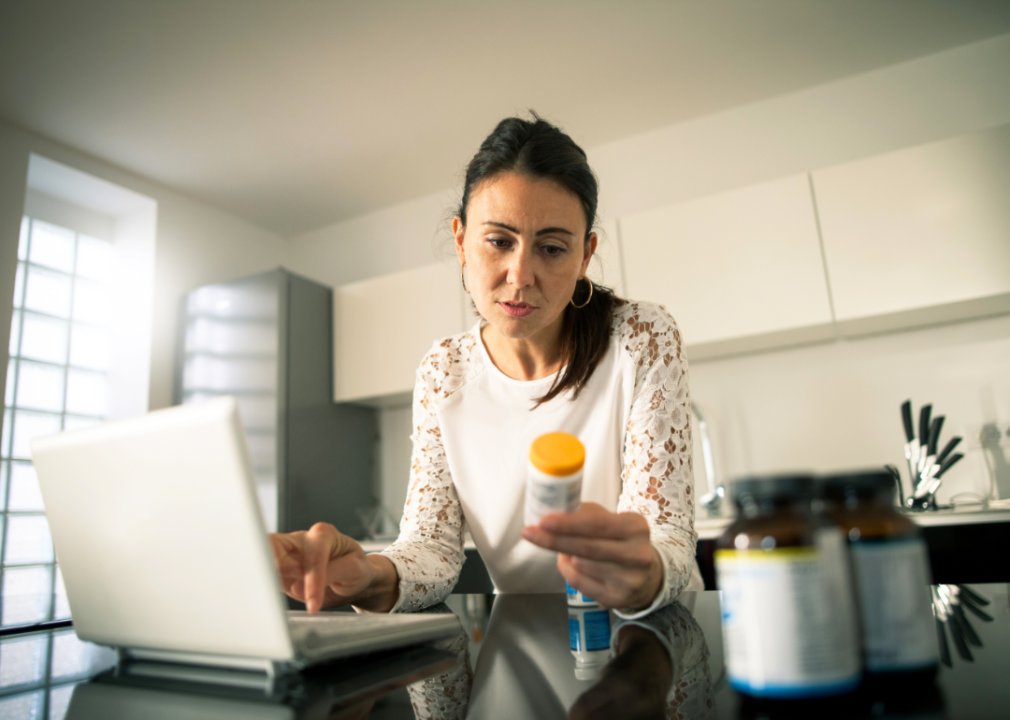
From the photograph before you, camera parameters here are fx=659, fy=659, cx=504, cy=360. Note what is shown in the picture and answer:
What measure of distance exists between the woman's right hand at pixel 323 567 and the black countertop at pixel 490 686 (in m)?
0.11

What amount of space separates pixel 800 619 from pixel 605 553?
24cm

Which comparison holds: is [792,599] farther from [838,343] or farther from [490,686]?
[838,343]

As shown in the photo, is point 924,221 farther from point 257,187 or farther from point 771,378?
point 257,187

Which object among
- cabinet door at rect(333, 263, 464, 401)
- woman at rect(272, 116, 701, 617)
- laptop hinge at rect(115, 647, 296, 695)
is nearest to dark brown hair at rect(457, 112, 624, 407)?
woman at rect(272, 116, 701, 617)

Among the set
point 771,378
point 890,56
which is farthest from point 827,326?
point 890,56

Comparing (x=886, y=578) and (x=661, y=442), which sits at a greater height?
(x=661, y=442)

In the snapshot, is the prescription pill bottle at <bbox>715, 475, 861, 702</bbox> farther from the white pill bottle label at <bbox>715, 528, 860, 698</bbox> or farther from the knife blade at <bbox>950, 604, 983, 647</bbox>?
the knife blade at <bbox>950, 604, 983, 647</bbox>

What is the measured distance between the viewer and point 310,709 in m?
0.45

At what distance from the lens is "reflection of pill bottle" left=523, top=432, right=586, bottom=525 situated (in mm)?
493

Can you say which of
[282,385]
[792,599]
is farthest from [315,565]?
[282,385]

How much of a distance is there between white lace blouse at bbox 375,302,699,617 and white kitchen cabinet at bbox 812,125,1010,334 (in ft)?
4.92

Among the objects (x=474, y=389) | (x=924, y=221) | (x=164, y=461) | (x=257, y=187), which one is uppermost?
(x=257, y=187)

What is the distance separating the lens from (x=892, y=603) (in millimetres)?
356

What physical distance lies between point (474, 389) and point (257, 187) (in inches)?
106
